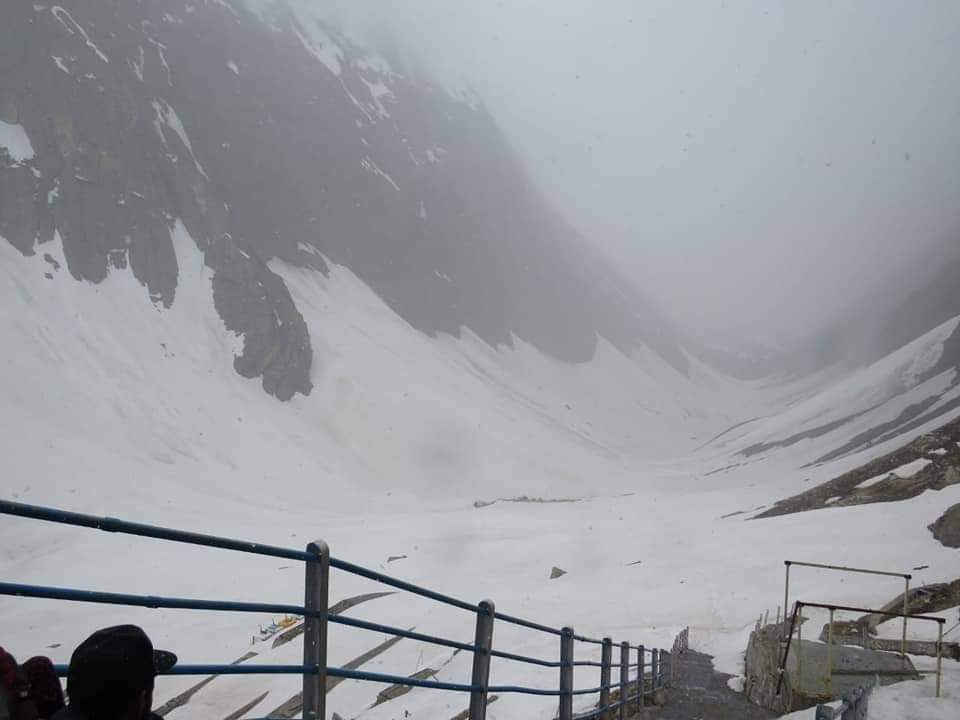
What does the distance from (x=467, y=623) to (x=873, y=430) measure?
4753cm

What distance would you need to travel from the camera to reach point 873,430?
54375 millimetres

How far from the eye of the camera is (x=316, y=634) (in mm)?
2965

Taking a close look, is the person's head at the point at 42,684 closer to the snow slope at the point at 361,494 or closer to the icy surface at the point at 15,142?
the snow slope at the point at 361,494

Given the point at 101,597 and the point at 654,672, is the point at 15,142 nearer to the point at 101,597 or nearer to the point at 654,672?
the point at 654,672

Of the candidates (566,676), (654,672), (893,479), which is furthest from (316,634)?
(893,479)

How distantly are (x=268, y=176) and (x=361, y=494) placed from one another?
4509 cm

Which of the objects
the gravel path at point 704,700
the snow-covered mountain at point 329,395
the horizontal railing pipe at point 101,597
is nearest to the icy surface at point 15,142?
the snow-covered mountain at point 329,395

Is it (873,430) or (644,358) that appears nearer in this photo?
(873,430)

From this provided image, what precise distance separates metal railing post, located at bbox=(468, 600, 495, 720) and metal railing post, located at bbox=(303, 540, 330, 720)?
150 cm

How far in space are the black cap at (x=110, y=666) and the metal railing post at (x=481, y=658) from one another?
9.27 feet

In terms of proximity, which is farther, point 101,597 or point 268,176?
point 268,176

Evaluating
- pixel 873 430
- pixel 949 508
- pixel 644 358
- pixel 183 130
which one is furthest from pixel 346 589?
pixel 644 358

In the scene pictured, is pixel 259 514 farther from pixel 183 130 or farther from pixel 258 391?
pixel 183 130

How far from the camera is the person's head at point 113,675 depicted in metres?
1.63
